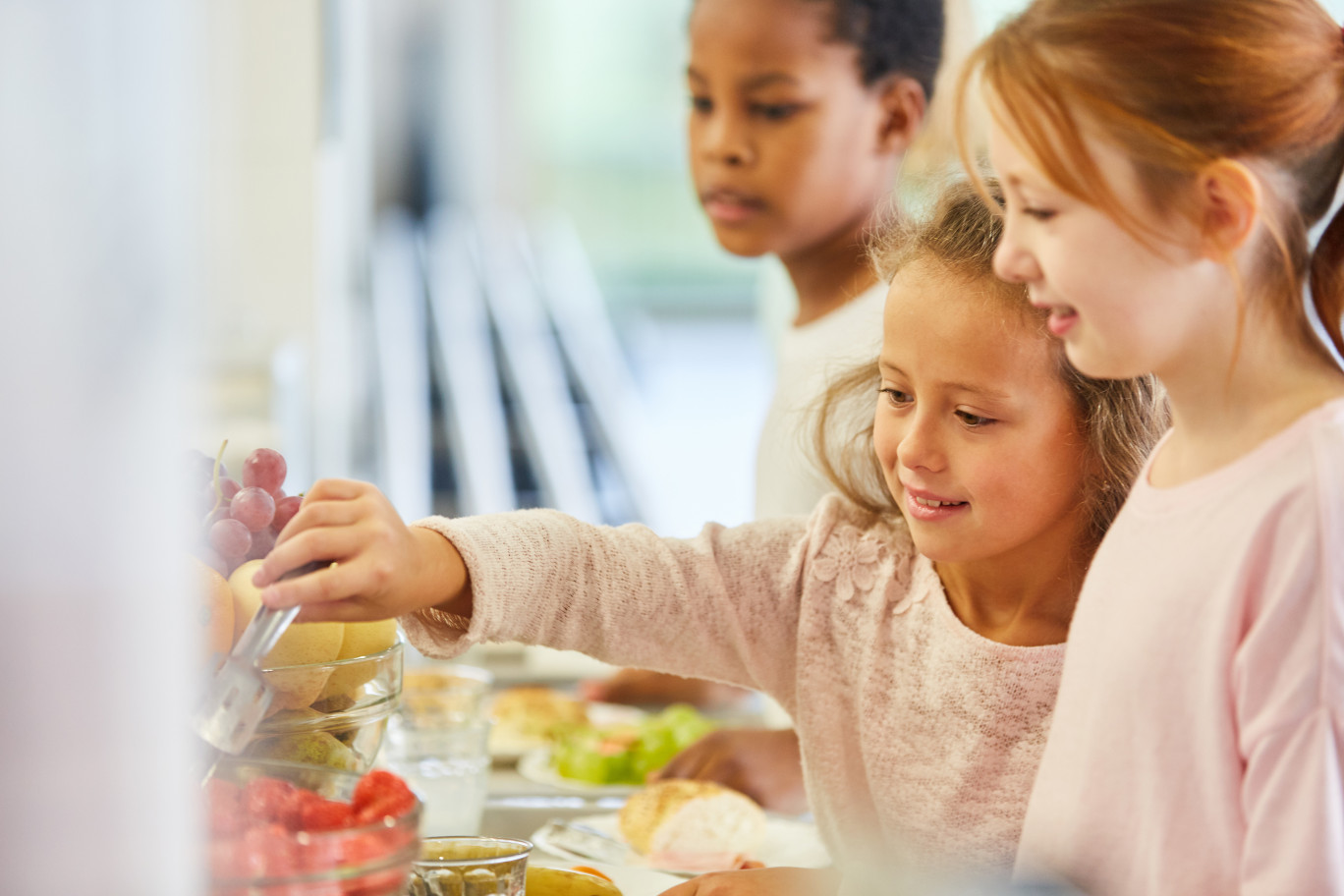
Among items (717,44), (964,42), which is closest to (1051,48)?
(717,44)

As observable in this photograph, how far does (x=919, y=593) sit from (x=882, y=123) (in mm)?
826

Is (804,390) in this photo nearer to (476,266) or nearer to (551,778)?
(551,778)

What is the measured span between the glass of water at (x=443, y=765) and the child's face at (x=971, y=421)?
1.83 ft

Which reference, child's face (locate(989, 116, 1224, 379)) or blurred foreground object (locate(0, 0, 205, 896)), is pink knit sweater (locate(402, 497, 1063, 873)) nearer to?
child's face (locate(989, 116, 1224, 379))

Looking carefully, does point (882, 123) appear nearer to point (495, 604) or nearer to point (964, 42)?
point (964, 42)

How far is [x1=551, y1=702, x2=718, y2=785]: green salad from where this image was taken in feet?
5.14

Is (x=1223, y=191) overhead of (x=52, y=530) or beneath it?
overhead

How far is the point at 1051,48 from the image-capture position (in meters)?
0.76

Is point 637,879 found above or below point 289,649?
below

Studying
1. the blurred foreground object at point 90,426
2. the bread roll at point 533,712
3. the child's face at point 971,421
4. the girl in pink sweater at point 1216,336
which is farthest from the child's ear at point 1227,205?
the bread roll at point 533,712

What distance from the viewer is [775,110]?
5.52 feet

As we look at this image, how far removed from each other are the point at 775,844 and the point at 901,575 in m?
0.34

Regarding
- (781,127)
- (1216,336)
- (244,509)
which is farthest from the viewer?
(781,127)

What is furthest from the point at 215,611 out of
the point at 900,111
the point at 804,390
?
the point at 900,111
